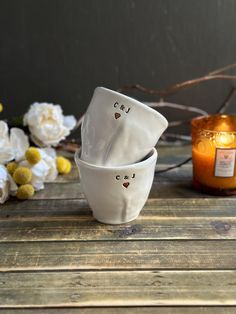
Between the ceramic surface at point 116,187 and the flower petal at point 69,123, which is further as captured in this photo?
the flower petal at point 69,123

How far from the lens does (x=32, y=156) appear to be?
0.74 metres

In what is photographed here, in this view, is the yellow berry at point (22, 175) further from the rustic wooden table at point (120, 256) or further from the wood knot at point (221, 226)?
the wood knot at point (221, 226)

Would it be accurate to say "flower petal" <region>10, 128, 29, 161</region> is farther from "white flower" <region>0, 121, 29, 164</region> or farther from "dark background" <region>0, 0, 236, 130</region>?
"dark background" <region>0, 0, 236, 130</region>

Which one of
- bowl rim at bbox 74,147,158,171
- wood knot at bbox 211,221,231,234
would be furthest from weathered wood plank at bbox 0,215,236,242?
bowl rim at bbox 74,147,158,171

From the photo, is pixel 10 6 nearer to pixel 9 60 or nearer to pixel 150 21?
pixel 9 60

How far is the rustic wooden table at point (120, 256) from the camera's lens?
0.49 metres

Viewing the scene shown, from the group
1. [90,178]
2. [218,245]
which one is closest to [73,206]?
[90,178]

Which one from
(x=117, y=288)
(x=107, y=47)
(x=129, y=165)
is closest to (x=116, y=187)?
(x=129, y=165)

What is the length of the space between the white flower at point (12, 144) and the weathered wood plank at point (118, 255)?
0.65 feet

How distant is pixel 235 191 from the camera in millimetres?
745

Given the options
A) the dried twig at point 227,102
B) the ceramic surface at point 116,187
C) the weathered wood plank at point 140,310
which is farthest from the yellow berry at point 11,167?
the dried twig at point 227,102

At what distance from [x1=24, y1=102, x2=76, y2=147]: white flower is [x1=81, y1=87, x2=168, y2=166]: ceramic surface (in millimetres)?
206

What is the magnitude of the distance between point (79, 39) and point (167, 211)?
1.51 ft

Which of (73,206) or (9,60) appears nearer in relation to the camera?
(73,206)
